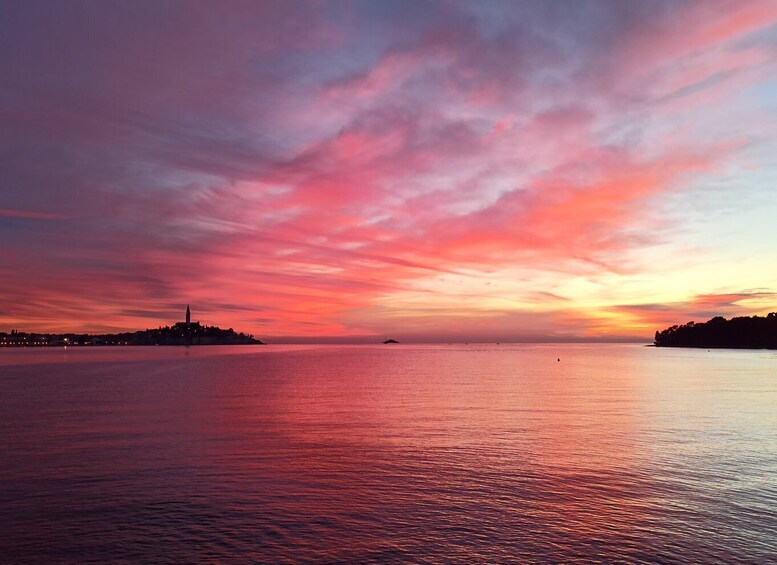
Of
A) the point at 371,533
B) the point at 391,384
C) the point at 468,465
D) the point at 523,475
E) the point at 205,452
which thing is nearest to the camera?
the point at 371,533

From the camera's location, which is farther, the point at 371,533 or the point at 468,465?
the point at 468,465

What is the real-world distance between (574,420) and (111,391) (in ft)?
228

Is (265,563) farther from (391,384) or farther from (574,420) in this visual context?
(391,384)

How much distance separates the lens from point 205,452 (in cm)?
3969

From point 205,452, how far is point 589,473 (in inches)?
1011

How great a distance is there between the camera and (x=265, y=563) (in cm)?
2044

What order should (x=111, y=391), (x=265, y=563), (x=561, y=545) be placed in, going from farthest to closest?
(x=111, y=391)
(x=561, y=545)
(x=265, y=563)

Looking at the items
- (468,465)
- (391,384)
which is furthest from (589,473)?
(391,384)

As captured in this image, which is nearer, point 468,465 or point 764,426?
point 468,465

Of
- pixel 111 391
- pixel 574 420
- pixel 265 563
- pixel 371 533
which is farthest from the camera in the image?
pixel 111 391

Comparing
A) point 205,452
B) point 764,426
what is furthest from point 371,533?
point 764,426

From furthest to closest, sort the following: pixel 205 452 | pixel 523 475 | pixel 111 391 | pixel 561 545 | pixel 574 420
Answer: pixel 111 391 < pixel 574 420 < pixel 205 452 < pixel 523 475 < pixel 561 545

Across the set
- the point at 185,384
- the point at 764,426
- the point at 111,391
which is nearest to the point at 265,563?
the point at 764,426

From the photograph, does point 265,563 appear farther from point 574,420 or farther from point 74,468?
point 574,420
